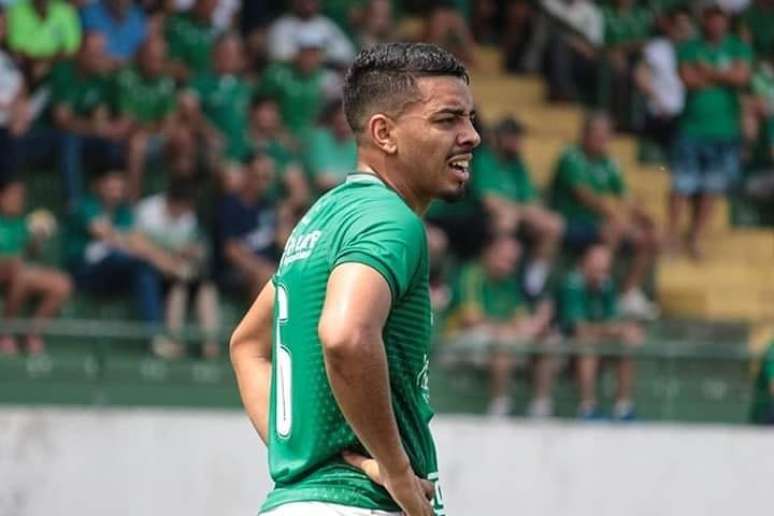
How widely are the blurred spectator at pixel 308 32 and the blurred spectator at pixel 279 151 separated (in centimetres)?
65

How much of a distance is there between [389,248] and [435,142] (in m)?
0.33

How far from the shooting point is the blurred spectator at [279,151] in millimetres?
11836

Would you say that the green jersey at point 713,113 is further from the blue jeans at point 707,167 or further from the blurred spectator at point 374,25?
the blurred spectator at point 374,25

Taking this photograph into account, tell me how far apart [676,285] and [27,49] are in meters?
4.17

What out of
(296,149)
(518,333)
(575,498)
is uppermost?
(296,149)

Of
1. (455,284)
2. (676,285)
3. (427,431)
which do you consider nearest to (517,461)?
(455,284)

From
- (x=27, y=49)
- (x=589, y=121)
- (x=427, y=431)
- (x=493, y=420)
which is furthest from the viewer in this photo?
(x=589, y=121)

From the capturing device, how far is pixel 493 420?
11070mm

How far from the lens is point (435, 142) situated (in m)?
4.25

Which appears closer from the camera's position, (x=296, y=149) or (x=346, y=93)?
(x=346, y=93)

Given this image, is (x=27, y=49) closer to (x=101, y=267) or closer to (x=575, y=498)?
(x=101, y=267)

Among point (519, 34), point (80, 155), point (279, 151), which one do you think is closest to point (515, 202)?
point (279, 151)

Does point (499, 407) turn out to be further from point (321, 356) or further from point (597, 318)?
point (321, 356)

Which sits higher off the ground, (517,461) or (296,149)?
(296,149)
